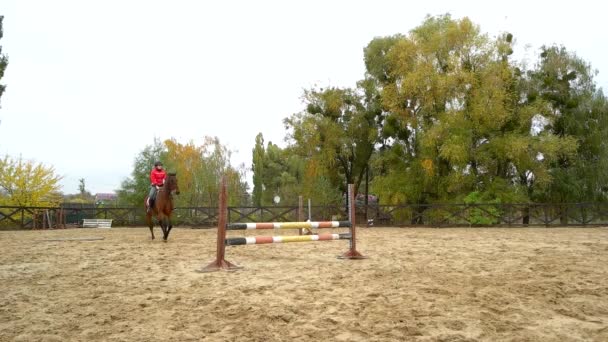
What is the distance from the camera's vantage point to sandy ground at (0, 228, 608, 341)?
14.7 feet

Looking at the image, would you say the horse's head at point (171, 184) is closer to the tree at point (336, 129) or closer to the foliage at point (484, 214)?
the foliage at point (484, 214)

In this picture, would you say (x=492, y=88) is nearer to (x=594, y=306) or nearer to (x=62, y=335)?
(x=594, y=306)

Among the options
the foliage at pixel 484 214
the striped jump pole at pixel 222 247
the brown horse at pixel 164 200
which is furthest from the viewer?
the foliage at pixel 484 214

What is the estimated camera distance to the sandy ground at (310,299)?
176 inches

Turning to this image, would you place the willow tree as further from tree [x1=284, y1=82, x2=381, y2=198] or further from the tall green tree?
tree [x1=284, y1=82, x2=381, y2=198]

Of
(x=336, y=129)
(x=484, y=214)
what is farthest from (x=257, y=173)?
(x=484, y=214)

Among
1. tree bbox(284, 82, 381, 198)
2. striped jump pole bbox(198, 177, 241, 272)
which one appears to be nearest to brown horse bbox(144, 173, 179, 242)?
striped jump pole bbox(198, 177, 241, 272)

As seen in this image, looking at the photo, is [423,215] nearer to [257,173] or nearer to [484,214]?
[484,214]

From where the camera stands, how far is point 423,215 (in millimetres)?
25062

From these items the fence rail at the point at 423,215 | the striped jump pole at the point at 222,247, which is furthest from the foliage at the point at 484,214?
the striped jump pole at the point at 222,247

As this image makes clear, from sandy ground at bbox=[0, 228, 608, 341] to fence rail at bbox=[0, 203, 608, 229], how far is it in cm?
1465

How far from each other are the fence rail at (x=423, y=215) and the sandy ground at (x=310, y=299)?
14.7 metres

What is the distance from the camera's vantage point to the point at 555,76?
28797mm

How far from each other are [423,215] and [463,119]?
237 inches
